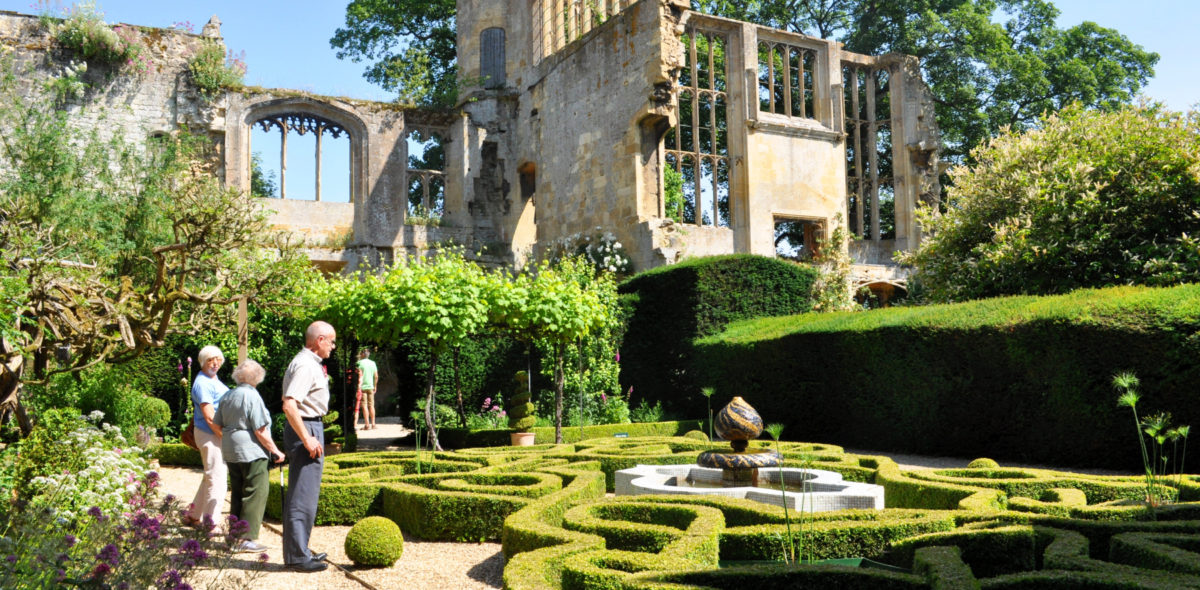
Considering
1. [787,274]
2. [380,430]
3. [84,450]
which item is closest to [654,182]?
[787,274]

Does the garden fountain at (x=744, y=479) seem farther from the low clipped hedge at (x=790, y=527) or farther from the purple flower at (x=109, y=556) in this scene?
the purple flower at (x=109, y=556)

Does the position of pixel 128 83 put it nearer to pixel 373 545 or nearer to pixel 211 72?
pixel 211 72

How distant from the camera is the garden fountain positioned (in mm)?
6434

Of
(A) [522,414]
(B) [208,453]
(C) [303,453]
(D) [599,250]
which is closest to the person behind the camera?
(C) [303,453]

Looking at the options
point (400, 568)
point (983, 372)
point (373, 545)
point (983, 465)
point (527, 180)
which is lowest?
point (400, 568)

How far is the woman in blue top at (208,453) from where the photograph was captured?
6.67 meters

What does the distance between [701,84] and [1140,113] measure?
15.5 metres

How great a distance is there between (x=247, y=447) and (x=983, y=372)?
Answer: 27.0 ft

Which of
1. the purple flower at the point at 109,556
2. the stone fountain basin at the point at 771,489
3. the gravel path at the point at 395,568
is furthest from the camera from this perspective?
the stone fountain basin at the point at 771,489

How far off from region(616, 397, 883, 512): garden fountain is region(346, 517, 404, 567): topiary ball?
6.49ft

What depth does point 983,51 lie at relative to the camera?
27.8m

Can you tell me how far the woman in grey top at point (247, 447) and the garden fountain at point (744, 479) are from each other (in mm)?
2666

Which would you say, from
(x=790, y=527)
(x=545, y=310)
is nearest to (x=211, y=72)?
(x=545, y=310)

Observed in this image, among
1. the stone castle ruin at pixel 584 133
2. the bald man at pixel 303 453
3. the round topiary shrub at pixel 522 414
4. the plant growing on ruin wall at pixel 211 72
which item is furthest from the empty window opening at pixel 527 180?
the bald man at pixel 303 453
